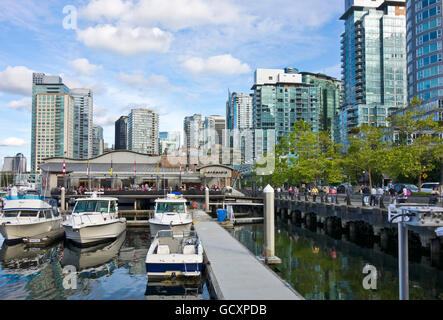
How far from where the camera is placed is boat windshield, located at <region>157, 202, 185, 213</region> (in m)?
29.2

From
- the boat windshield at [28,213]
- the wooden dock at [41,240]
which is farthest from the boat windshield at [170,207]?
the boat windshield at [28,213]

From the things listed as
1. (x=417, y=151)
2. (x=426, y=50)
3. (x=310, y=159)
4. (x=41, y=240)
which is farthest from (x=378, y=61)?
(x=41, y=240)

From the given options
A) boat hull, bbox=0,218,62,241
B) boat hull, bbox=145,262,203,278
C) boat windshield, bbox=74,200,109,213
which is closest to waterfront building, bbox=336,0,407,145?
boat windshield, bbox=74,200,109,213

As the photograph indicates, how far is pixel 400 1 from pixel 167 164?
118092mm

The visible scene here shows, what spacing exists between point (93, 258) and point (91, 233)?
343 cm

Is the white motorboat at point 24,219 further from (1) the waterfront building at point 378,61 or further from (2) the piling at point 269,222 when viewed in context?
(1) the waterfront building at point 378,61

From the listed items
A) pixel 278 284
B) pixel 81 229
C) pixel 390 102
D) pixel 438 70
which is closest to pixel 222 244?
pixel 278 284

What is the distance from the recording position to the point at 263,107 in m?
180

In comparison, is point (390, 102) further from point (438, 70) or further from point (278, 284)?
point (278, 284)

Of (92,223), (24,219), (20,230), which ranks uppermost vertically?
(24,219)

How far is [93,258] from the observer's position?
22844 millimetres

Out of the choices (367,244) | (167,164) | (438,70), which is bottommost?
(367,244)

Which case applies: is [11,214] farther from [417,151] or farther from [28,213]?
[417,151]
